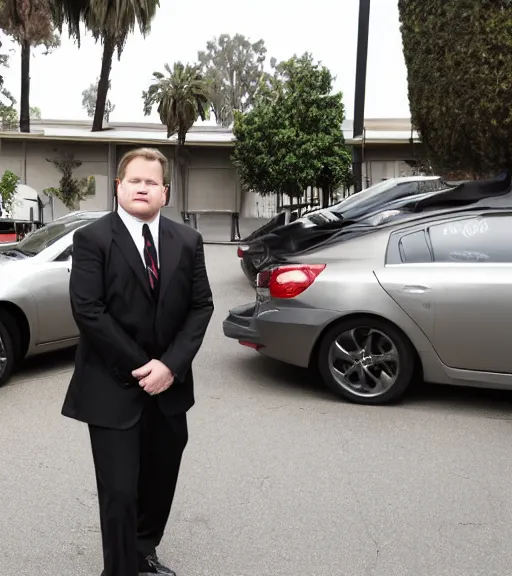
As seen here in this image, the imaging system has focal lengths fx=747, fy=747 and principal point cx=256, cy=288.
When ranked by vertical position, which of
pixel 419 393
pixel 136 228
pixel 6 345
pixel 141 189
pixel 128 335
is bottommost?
pixel 419 393

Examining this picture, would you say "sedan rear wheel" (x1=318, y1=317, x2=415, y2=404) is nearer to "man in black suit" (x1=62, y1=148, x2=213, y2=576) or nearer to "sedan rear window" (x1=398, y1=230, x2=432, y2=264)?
"sedan rear window" (x1=398, y1=230, x2=432, y2=264)

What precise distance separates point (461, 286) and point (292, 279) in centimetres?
127

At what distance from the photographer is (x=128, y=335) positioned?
2.64m

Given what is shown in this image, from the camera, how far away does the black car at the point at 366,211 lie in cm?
654

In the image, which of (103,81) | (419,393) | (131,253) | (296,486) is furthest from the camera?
(103,81)

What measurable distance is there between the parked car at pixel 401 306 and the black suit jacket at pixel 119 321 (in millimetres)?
3016

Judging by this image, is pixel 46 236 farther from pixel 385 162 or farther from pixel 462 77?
pixel 385 162

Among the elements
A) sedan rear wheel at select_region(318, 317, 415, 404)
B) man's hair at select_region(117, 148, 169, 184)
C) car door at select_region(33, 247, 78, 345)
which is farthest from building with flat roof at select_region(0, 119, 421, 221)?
man's hair at select_region(117, 148, 169, 184)

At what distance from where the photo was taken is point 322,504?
385 cm

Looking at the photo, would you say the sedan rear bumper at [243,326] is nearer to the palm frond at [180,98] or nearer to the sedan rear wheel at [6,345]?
the sedan rear wheel at [6,345]

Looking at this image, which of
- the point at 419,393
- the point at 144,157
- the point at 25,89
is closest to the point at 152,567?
the point at 144,157

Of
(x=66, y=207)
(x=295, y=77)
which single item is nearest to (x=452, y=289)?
(x=295, y=77)

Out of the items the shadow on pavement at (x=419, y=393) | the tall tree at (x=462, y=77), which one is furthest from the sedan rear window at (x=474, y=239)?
the tall tree at (x=462, y=77)

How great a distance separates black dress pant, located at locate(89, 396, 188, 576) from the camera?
2611 millimetres
